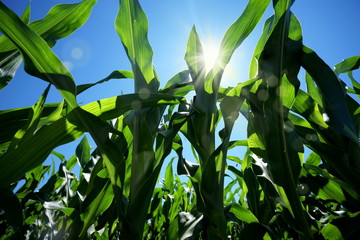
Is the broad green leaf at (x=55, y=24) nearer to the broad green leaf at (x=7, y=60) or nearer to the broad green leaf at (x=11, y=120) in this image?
the broad green leaf at (x=7, y=60)

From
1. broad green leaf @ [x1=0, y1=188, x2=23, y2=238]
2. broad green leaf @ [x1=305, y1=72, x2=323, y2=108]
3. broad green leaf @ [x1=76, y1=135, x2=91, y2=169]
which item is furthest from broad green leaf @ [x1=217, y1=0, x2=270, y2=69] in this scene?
broad green leaf @ [x1=76, y1=135, x2=91, y2=169]

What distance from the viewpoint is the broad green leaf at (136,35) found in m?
0.68

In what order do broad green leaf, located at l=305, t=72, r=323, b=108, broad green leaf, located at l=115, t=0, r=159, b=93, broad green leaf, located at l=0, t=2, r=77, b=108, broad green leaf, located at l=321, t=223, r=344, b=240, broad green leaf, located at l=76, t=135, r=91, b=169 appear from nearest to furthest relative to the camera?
broad green leaf, located at l=0, t=2, r=77, b=108
broad green leaf, located at l=321, t=223, r=344, b=240
broad green leaf, located at l=115, t=0, r=159, b=93
broad green leaf, located at l=305, t=72, r=323, b=108
broad green leaf, located at l=76, t=135, r=91, b=169

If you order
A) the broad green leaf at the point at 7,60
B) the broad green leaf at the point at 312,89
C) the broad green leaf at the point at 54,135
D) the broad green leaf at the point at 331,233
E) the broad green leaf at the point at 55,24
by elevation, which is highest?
the broad green leaf at the point at 55,24

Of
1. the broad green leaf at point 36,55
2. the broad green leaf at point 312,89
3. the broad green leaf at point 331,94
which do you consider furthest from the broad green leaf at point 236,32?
the broad green leaf at point 36,55

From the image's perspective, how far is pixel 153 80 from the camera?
714 mm

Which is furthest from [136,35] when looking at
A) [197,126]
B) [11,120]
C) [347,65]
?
[347,65]

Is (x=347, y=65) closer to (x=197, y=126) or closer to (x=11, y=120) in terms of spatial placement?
(x=197, y=126)

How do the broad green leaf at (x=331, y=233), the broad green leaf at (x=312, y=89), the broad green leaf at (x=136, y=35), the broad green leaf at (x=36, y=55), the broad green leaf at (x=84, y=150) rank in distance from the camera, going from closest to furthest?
1. the broad green leaf at (x=36, y=55)
2. the broad green leaf at (x=331, y=233)
3. the broad green leaf at (x=136, y=35)
4. the broad green leaf at (x=312, y=89)
5. the broad green leaf at (x=84, y=150)

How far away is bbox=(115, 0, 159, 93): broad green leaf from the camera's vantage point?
68 centimetres

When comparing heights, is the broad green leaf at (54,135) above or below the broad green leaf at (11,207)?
above

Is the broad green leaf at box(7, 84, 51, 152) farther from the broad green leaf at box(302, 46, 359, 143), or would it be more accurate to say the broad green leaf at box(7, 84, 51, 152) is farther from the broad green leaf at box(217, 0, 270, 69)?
the broad green leaf at box(302, 46, 359, 143)

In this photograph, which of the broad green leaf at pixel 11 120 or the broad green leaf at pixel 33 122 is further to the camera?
the broad green leaf at pixel 11 120

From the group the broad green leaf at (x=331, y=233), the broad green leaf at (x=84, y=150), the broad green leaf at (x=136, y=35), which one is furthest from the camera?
the broad green leaf at (x=84, y=150)
